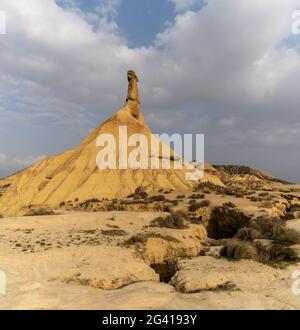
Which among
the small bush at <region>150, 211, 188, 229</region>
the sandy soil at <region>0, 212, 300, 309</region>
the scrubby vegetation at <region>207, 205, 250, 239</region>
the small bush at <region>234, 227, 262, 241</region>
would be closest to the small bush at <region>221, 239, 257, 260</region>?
the sandy soil at <region>0, 212, 300, 309</region>

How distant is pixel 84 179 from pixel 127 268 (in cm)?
2703

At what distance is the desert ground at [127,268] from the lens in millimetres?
6902

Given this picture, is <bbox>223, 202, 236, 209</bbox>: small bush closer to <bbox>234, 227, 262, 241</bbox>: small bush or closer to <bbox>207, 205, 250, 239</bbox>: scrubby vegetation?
<bbox>207, 205, 250, 239</bbox>: scrubby vegetation

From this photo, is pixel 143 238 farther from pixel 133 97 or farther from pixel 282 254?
pixel 133 97

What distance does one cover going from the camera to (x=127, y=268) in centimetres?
1059

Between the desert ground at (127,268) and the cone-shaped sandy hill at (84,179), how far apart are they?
15502mm

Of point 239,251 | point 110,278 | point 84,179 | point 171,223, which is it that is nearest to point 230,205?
point 171,223

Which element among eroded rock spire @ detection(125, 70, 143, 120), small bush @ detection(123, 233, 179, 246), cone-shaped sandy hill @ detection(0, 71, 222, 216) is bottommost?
small bush @ detection(123, 233, 179, 246)

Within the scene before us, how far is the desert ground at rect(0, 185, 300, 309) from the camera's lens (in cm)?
690

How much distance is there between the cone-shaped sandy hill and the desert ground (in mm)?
15502

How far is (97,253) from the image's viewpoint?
11922 millimetres

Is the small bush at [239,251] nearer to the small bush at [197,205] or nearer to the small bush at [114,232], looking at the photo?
the small bush at [114,232]
